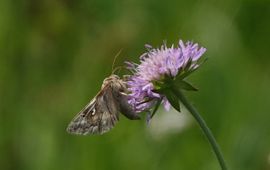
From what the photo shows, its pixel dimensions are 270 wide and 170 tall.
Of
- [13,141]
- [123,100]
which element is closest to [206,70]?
[13,141]

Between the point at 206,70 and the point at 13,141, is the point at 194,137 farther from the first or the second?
the point at 13,141

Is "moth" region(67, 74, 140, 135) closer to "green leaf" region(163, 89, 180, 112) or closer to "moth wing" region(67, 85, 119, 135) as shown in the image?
"moth wing" region(67, 85, 119, 135)

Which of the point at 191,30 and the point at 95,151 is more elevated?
the point at 191,30

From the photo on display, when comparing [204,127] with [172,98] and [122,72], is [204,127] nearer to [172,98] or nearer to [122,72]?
[172,98]

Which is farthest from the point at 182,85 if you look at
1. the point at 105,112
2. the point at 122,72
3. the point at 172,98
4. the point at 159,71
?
the point at 122,72

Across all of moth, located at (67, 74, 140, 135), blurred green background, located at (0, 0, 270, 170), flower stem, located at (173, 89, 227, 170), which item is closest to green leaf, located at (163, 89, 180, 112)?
flower stem, located at (173, 89, 227, 170)

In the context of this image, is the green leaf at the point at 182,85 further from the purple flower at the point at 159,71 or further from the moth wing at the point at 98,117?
the moth wing at the point at 98,117
